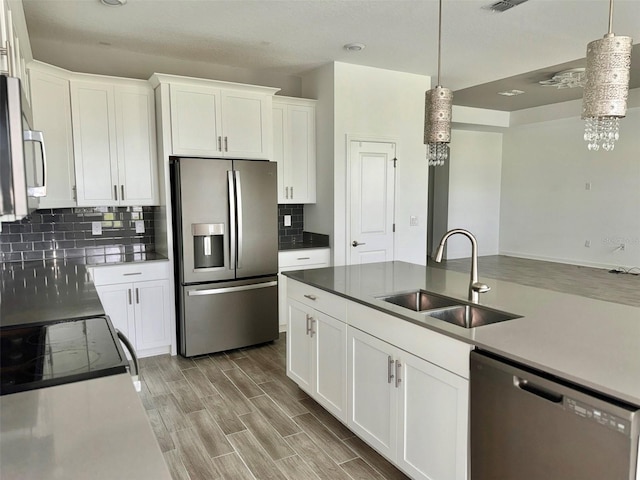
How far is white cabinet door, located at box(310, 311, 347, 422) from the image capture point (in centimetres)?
259

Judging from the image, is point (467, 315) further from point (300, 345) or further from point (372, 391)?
point (300, 345)

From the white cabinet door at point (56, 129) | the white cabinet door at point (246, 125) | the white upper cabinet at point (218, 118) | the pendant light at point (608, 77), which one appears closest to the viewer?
the pendant light at point (608, 77)

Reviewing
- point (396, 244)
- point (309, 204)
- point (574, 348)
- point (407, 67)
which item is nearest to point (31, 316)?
point (574, 348)

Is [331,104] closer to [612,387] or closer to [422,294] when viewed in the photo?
[422,294]

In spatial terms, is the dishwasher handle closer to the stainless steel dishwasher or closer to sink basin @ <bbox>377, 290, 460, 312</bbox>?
the stainless steel dishwasher

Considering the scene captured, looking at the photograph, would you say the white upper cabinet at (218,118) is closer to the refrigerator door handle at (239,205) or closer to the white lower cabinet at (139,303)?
the refrigerator door handle at (239,205)

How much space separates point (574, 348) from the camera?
1.55 meters

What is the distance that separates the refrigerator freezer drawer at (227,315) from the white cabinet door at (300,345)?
106 cm

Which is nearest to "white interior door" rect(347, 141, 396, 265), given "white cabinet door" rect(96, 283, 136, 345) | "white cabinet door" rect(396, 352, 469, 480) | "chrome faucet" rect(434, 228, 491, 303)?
"white cabinet door" rect(96, 283, 136, 345)

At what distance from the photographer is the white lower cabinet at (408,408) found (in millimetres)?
1839

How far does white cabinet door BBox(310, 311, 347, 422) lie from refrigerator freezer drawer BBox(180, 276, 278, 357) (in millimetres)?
1447

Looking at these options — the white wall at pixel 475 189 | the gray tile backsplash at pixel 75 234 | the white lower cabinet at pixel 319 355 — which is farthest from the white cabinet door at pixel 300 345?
the white wall at pixel 475 189

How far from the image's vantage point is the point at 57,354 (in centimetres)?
146

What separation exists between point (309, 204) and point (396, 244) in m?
1.12
